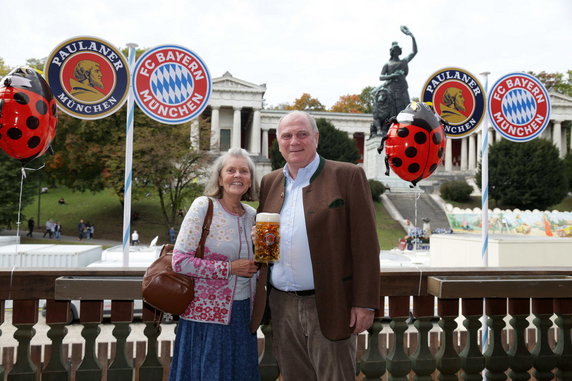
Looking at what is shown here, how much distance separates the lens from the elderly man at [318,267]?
8.79ft

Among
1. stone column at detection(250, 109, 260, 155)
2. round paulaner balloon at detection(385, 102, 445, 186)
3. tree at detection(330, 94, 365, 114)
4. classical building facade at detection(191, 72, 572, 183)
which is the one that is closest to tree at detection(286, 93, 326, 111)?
tree at detection(330, 94, 365, 114)

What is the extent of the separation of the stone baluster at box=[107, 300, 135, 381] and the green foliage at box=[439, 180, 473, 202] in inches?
1792

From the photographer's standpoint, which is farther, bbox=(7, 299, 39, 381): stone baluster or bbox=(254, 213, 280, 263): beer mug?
bbox=(7, 299, 39, 381): stone baluster

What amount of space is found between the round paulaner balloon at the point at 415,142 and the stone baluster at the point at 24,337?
5.37 meters

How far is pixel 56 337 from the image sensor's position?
9.86ft

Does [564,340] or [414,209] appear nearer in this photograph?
[564,340]

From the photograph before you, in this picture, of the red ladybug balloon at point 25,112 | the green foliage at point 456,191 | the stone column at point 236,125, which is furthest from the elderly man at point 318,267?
the stone column at point 236,125

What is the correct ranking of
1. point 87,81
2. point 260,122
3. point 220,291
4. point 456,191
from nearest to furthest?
point 220,291 < point 87,81 < point 456,191 < point 260,122

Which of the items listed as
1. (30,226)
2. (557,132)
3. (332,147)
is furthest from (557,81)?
(30,226)

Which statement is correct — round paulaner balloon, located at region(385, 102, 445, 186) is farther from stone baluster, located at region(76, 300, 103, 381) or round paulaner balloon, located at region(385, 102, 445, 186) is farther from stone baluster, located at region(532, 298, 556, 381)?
stone baluster, located at region(76, 300, 103, 381)

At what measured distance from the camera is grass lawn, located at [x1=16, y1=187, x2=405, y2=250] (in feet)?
104

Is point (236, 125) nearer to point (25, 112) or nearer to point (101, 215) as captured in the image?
point (101, 215)

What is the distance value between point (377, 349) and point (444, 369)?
0.50 m

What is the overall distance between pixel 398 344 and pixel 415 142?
4.15 meters
